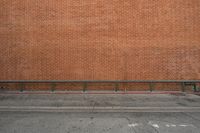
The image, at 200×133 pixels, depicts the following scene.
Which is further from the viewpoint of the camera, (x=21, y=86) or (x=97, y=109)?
(x=21, y=86)

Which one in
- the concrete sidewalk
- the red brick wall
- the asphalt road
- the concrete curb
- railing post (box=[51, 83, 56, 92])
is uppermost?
the red brick wall

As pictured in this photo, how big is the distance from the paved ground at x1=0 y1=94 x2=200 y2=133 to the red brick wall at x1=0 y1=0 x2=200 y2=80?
1669 mm

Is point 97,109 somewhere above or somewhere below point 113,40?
below

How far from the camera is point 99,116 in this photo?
24.6ft

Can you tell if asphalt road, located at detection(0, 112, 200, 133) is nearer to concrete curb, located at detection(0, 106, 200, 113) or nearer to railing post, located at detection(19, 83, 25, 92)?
concrete curb, located at detection(0, 106, 200, 113)

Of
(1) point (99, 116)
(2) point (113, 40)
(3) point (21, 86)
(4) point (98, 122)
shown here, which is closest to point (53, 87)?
(3) point (21, 86)

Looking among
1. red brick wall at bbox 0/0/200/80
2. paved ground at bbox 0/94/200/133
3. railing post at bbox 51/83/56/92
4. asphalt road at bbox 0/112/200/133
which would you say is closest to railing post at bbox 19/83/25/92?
red brick wall at bbox 0/0/200/80

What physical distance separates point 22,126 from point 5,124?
1.95 feet

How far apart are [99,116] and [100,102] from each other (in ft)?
5.31

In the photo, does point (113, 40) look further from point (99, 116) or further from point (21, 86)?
point (21, 86)

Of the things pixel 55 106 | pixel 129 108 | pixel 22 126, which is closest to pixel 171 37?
pixel 129 108

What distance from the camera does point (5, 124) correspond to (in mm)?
6746

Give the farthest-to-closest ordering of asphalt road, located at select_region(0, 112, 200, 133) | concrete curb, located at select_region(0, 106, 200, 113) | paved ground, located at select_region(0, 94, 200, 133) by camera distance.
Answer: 1. concrete curb, located at select_region(0, 106, 200, 113)
2. paved ground, located at select_region(0, 94, 200, 133)
3. asphalt road, located at select_region(0, 112, 200, 133)

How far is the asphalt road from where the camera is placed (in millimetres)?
6266
